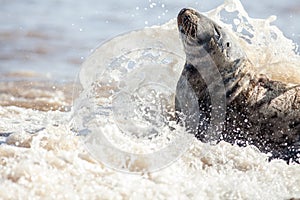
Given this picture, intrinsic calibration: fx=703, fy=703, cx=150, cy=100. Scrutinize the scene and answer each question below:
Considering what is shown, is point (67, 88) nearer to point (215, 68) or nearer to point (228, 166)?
point (215, 68)

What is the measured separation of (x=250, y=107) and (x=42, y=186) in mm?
2363

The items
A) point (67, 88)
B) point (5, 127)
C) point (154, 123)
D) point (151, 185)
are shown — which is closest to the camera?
point (151, 185)

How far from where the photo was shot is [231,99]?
238 inches

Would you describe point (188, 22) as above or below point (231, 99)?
above

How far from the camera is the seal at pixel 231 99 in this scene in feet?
19.3

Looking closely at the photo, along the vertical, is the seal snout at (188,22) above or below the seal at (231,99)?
above

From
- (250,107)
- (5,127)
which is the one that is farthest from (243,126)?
(5,127)

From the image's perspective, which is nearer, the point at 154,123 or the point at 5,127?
the point at 154,123

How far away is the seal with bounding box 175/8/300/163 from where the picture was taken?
5.90m

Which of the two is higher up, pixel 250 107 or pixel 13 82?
pixel 250 107

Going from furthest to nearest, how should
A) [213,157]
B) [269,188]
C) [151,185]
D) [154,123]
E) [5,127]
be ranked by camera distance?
[5,127] → [154,123] → [213,157] → [269,188] → [151,185]

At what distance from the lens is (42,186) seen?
4.30 m

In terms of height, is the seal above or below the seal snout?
below

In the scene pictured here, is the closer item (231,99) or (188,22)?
(188,22)
